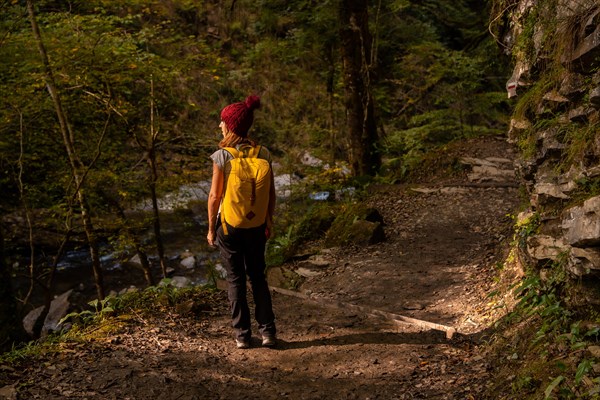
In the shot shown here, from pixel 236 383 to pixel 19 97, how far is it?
7441mm

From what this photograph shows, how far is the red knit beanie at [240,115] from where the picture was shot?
14.6 feet

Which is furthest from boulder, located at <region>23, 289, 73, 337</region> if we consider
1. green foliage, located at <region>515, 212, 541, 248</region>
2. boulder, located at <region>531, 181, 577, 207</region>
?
boulder, located at <region>531, 181, 577, 207</region>

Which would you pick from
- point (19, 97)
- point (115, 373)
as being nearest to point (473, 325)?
point (115, 373)

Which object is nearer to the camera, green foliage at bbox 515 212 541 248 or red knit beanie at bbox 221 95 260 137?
red knit beanie at bbox 221 95 260 137

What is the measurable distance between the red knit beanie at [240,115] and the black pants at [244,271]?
0.83m

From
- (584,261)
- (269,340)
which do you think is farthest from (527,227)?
(269,340)

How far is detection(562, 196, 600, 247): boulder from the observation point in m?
3.29

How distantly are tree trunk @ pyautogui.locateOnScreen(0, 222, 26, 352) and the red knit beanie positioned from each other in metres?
4.69

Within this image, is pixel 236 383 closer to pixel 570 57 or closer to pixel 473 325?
pixel 473 325

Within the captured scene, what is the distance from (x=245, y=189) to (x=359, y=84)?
7642 mm

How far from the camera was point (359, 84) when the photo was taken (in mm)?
11422

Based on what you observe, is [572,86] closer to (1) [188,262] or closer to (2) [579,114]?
(2) [579,114]

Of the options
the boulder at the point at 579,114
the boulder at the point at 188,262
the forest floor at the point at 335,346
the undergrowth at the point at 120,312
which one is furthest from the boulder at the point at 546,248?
the boulder at the point at 188,262

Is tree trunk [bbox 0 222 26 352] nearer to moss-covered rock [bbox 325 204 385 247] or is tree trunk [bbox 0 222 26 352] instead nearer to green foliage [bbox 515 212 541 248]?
moss-covered rock [bbox 325 204 385 247]
